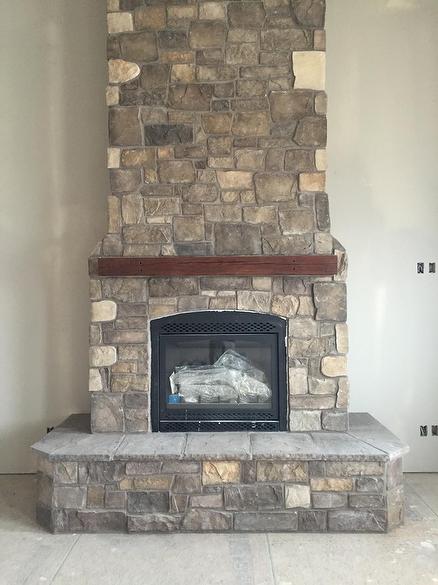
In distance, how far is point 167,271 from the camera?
308cm

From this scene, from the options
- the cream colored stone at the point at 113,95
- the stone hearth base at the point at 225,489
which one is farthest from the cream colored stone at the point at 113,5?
the stone hearth base at the point at 225,489

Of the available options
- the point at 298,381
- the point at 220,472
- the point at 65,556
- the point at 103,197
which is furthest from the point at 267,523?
the point at 103,197

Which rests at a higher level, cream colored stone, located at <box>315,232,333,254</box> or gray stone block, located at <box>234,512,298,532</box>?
cream colored stone, located at <box>315,232,333,254</box>

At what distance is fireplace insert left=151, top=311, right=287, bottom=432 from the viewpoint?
315 centimetres

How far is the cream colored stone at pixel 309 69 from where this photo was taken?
311cm

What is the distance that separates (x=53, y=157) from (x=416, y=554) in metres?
3.11

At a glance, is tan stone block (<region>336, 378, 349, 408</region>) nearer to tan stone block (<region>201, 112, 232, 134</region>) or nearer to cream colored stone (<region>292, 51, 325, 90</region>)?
tan stone block (<region>201, 112, 232, 134</region>)

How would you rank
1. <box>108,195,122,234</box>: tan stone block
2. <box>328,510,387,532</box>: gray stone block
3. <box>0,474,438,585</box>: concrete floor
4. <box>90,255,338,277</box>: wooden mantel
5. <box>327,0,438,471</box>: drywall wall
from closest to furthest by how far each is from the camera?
<box>0,474,438,585</box>: concrete floor, <box>328,510,387,532</box>: gray stone block, <box>90,255,338,277</box>: wooden mantel, <box>108,195,122,234</box>: tan stone block, <box>327,0,438,471</box>: drywall wall

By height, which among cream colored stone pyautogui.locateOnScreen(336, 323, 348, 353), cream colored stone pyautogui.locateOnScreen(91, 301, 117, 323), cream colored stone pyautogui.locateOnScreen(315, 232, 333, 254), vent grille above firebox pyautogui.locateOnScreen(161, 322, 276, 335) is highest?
cream colored stone pyautogui.locateOnScreen(315, 232, 333, 254)

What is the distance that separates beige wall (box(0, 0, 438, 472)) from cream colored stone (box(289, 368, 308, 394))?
0.65 m

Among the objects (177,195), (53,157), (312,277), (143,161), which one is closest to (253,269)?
(312,277)

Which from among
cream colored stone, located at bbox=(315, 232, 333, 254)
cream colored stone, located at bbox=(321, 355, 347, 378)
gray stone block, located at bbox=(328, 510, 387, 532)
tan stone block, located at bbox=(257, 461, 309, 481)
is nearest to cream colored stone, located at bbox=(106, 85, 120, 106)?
cream colored stone, located at bbox=(315, 232, 333, 254)

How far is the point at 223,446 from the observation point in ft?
9.43

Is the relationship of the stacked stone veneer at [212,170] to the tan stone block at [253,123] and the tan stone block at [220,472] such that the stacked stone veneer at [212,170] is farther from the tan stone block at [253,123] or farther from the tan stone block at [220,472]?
the tan stone block at [220,472]
